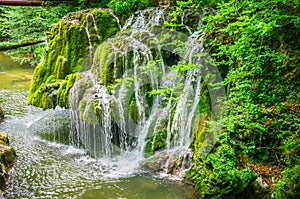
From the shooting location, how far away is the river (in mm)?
5492

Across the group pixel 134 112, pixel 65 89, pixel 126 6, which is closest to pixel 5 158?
pixel 65 89

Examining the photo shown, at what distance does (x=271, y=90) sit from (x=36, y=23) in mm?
14582

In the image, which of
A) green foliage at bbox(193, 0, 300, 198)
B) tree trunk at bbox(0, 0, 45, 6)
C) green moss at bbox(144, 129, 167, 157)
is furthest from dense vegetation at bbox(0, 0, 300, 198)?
tree trunk at bbox(0, 0, 45, 6)

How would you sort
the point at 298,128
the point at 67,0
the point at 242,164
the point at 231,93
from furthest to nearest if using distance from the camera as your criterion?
the point at 67,0, the point at 231,93, the point at 242,164, the point at 298,128

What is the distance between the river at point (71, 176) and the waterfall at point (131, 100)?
635 millimetres

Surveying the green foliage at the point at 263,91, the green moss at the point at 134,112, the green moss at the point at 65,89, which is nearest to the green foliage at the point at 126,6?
the green moss at the point at 65,89

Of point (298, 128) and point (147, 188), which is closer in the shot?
point (298, 128)

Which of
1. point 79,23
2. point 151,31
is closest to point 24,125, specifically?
point 79,23

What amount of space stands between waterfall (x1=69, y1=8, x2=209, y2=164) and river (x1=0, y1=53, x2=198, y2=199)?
2.08ft

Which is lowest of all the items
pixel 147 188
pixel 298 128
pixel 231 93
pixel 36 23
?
pixel 147 188

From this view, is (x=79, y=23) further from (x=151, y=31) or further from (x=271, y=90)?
(x=271, y=90)

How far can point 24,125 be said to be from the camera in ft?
30.9

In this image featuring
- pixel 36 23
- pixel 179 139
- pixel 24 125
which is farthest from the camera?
pixel 36 23

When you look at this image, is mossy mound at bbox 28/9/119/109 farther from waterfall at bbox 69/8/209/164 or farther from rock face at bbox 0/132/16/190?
rock face at bbox 0/132/16/190
